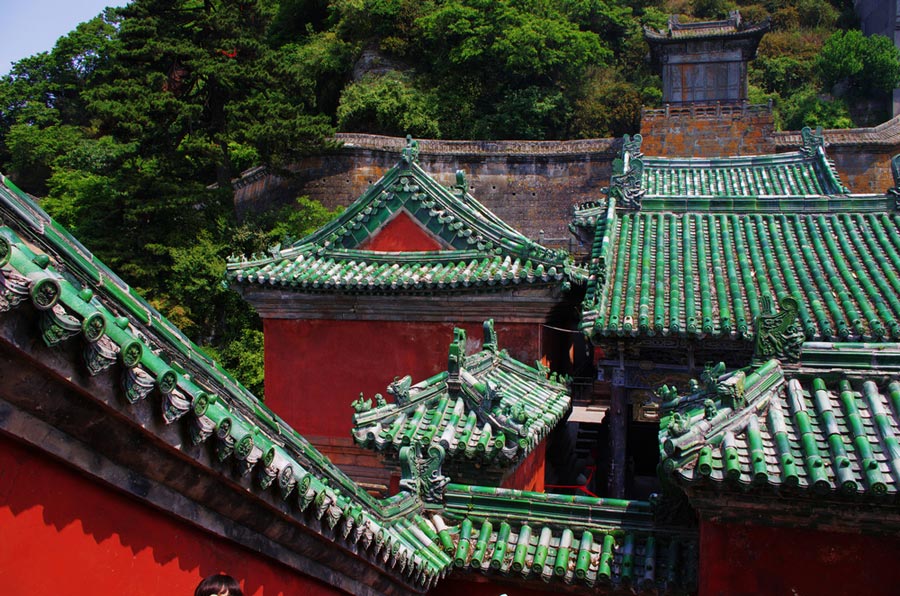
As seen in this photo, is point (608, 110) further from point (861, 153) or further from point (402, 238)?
point (402, 238)

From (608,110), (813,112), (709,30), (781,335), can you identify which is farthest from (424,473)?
(813,112)

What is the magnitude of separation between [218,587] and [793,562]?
4245mm

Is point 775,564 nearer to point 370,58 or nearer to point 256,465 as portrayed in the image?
point 256,465

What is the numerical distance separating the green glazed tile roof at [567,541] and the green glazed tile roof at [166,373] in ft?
3.75

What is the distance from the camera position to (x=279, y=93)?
94.3 feet

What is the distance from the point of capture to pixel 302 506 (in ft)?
14.5

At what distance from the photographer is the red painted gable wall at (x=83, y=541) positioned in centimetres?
309

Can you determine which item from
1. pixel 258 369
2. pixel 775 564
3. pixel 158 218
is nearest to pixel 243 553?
pixel 775 564

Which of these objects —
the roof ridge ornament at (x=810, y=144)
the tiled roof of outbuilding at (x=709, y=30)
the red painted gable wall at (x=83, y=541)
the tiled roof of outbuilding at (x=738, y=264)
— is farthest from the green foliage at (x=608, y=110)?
the red painted gable wall at (x=83, y=541)

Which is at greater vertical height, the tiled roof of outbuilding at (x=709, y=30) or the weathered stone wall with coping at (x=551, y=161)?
the tiled roof of outbuilding at (x=709, y=30)

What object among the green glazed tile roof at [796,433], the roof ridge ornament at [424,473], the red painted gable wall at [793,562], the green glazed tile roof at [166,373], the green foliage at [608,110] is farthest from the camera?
the green foliage at [608,110]

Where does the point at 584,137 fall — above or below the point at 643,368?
above

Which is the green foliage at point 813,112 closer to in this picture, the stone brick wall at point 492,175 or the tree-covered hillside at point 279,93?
the tree-covered hillside at point 279,93

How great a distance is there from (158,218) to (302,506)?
24304 mm
